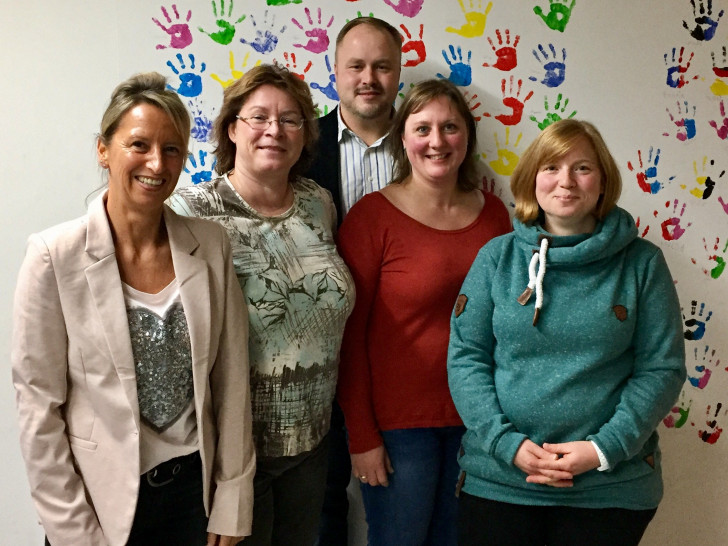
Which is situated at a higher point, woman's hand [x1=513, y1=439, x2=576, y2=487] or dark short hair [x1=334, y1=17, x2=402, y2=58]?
dark short hair [x1=334, y1=17, x2=402, y2=58]

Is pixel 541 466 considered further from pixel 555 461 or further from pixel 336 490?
pixel 336 490

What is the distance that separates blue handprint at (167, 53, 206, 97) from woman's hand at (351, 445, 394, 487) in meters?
1.26

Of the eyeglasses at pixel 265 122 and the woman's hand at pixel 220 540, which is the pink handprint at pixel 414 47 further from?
the woman's hand at pixel 220 540

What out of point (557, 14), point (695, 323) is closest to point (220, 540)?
point (695, 323)

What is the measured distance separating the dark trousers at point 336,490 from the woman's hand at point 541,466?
2.36 ft

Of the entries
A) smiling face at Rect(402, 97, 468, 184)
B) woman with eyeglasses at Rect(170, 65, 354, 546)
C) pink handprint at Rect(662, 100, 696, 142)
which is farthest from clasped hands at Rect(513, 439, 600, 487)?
pink handprint at Rect(662, 100, 696, 142)

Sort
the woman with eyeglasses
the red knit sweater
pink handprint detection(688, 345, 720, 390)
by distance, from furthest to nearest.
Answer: pink handprint detection(688, 345, 720, 390) < the red knit sweater < the woman with eyeglasses

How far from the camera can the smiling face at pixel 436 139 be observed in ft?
5.61

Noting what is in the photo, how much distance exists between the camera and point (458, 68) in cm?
202

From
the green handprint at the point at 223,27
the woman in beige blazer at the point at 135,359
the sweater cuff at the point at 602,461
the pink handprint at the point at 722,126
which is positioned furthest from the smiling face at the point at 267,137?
the pink handprint at the point at 722,126

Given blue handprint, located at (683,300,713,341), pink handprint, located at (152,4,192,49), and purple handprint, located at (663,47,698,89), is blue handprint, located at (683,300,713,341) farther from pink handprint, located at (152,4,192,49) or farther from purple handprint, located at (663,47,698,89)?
pink handprint, located at (152,4,192,49)

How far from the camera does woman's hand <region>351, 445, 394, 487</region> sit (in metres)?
1.71

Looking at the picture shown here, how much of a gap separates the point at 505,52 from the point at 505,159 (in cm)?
34

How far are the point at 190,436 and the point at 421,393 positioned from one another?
2.10 ft
